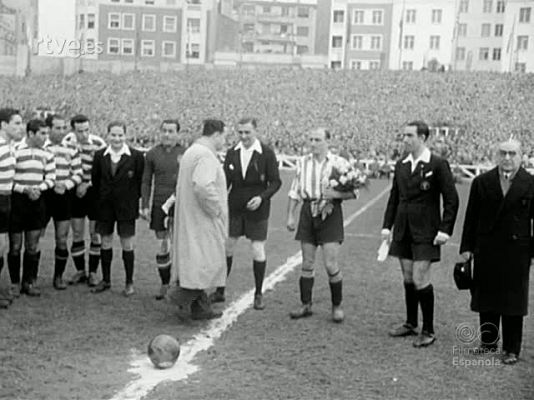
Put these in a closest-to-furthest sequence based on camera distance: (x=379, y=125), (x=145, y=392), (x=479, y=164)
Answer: (x=145, y=392) → (x=479, y=164) → (x=379, y=125)

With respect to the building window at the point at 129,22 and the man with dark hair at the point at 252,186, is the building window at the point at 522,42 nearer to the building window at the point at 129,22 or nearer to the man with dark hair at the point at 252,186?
the building window at the point at 129,22

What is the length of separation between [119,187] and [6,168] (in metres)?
1.38

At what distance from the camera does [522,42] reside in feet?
229

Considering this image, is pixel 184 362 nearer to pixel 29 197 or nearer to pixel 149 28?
pixel 29 197

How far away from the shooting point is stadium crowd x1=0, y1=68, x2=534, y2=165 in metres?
41.6

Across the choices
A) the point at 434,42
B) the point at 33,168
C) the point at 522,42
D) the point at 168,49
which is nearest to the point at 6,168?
the point at 33,168

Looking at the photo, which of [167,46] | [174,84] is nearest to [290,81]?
[174,84]

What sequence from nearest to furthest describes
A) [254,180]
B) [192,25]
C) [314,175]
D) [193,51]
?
[314,175]
[254,180]
[192,25]
[193,51]

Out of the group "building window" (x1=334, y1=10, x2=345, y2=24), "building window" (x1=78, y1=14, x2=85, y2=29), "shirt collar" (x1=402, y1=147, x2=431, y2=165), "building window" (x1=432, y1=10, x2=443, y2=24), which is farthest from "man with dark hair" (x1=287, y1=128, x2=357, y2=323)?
"building window" (x1=334, y1=10, x2=345, y2=24)

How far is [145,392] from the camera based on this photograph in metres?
5.79

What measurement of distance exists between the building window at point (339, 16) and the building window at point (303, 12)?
512 cm

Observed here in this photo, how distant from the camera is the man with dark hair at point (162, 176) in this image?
8.88 metres

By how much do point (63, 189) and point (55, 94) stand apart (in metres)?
42.7

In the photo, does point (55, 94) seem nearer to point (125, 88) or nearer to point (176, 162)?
point (125, 88)
